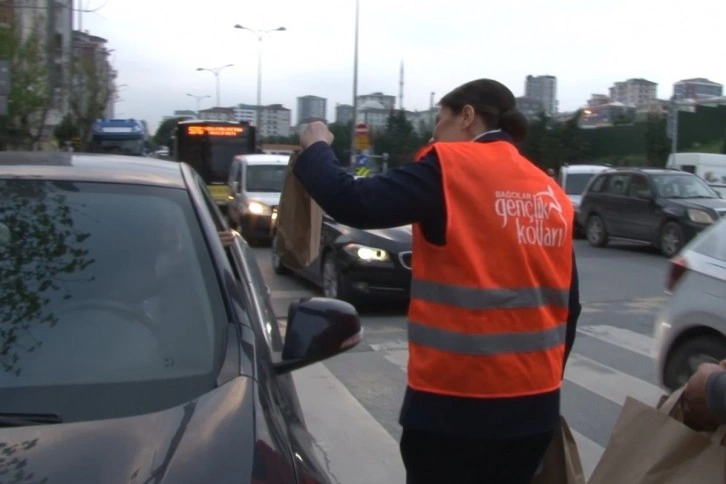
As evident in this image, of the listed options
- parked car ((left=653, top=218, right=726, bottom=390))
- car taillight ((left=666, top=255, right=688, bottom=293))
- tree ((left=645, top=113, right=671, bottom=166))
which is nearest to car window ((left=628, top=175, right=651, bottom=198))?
car taillight ((left=666, top=255, right=688, bottom=293))

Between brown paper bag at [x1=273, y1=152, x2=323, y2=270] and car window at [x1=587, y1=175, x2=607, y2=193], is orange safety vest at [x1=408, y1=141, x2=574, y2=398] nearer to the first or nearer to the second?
brown paper bag at [x1=273, y1=152, x2=323, y2=270]

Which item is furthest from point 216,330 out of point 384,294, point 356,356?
point 384,294

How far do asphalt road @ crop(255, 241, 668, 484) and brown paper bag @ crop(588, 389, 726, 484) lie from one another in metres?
2.91

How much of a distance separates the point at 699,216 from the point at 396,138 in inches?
767

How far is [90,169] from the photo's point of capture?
3584mm

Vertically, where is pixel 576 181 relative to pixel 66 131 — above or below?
below

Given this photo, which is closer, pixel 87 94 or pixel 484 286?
pixel 484 286

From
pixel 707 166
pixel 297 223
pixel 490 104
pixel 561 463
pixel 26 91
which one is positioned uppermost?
pixel 26 91

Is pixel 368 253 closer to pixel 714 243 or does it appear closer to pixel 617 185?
pixel 714 243

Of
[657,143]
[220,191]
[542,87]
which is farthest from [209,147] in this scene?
[542,87]

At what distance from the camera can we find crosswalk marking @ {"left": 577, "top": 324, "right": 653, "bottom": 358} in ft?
31.1

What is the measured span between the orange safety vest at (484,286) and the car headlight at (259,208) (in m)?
16.6

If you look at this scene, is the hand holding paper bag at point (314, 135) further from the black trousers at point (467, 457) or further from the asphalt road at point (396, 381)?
the asphalt road at point (396, 381)

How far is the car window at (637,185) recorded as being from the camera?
63.0ft
